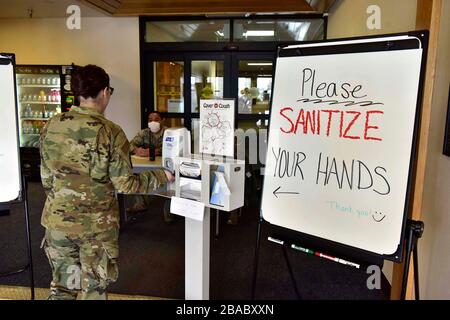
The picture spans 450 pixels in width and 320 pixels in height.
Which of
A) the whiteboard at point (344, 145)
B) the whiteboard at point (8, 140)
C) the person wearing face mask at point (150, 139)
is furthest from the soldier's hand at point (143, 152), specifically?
the whiteboard at point (344, 145)

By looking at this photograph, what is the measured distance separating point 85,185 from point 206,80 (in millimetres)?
4151

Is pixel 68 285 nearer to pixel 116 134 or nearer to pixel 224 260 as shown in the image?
pixel 116 134

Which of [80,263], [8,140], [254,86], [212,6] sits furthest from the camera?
[254,86]

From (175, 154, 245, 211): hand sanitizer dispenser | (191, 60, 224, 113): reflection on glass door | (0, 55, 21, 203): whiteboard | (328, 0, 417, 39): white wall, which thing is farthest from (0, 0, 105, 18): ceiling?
(175, 154, 245, 211): hand sanitizer dispenser

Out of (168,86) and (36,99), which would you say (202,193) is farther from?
(36,99)

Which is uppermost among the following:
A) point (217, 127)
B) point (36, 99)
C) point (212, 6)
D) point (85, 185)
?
point (212, 6)

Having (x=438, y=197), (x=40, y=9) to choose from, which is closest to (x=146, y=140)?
(x=438, y=197)

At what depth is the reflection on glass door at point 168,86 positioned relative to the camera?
558 centimetres

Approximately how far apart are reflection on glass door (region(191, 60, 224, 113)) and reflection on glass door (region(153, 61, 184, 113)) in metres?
0.19

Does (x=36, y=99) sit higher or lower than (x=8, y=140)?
higher

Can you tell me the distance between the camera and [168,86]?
567cm

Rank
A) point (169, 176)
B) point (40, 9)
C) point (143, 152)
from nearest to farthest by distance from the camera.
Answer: point (169, 176) → point (143, 152) → point (40, 9)

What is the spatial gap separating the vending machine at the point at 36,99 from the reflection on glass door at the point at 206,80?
184 centimetres
